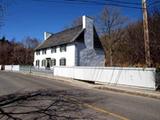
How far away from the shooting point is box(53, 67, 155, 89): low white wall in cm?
1645

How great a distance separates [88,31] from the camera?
4162 cm

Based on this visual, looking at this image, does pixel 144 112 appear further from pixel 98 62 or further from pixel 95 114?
pixel 98 62

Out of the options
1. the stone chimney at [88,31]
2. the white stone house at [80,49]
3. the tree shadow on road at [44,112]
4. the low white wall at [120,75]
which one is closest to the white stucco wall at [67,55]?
the white stone house at [80,49]

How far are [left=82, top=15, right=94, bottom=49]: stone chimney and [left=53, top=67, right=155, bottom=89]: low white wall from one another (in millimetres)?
14501

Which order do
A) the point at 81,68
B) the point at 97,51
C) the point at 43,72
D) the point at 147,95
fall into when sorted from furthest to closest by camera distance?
the point at 97,51 < the point at 43,72 < the point at 81,68 < the point at 147,95

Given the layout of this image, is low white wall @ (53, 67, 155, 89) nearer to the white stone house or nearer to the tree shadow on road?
the tree shadow on road

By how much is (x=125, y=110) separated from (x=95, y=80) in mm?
13823

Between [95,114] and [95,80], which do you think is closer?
[95,114]

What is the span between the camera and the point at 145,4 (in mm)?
17781

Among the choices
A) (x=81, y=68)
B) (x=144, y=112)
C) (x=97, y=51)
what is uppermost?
(x=97, y=51)

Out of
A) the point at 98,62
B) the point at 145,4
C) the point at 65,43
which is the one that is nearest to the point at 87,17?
the point at 65,43

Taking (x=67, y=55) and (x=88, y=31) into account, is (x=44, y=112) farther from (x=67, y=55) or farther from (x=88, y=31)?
(x=88, y=31)

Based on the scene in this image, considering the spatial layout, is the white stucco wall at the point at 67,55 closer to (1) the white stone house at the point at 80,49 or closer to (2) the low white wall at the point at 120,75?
(1) the white stone house at the point at 80,49

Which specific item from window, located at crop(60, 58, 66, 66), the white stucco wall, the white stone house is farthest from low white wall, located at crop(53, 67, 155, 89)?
window, located at crop(60, 58, 66, 66)
